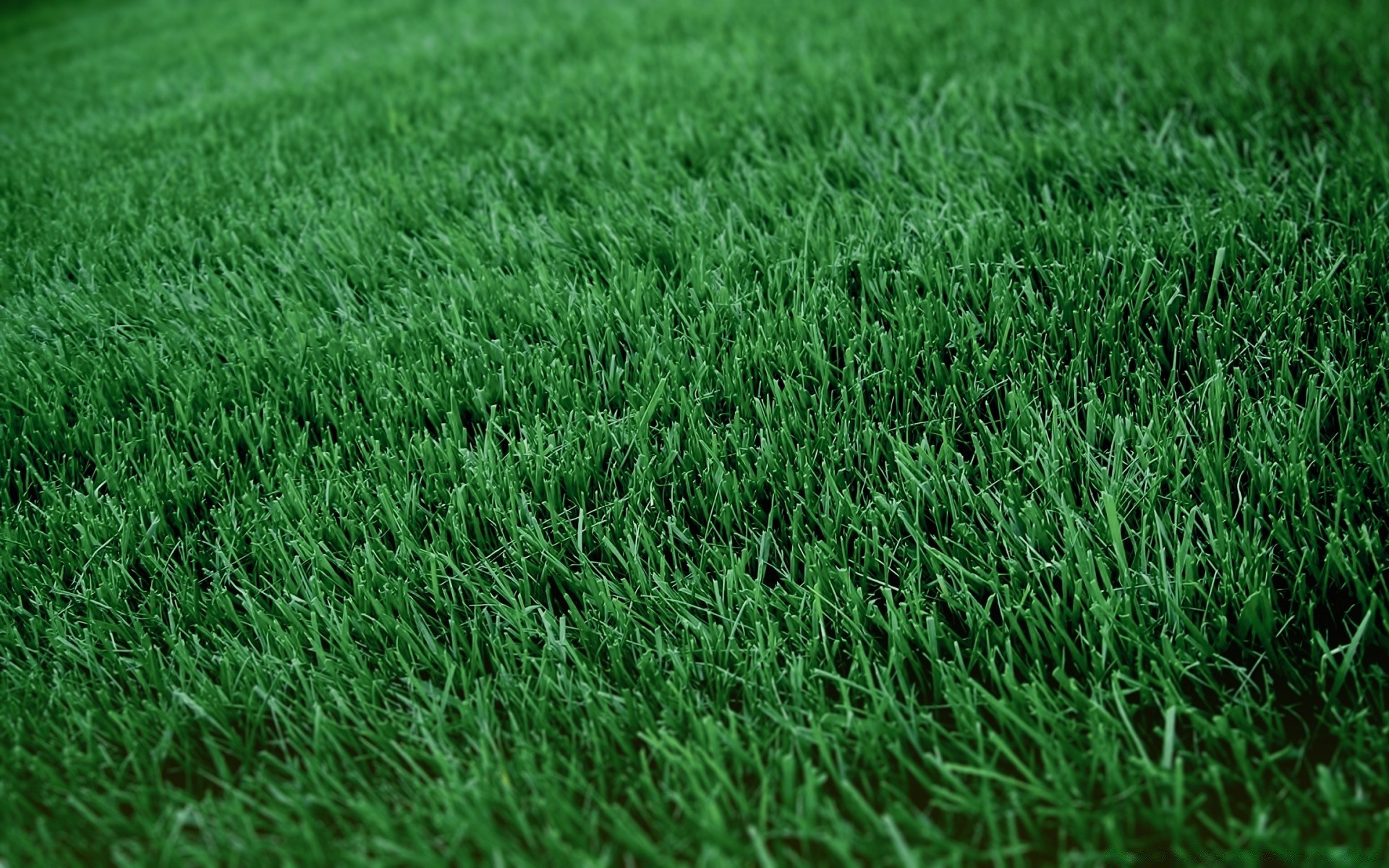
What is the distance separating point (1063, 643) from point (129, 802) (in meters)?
1.07

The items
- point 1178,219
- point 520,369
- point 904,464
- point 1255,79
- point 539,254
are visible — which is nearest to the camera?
point 904,464

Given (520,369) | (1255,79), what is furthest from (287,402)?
(1255,79)

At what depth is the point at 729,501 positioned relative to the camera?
A: 135 cm

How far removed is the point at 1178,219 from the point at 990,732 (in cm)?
134

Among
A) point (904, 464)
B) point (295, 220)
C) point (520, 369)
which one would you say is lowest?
point (904, 464)

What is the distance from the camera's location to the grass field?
0.98 meters

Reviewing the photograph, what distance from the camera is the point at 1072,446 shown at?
4.45ft

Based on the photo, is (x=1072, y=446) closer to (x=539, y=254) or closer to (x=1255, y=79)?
(x=539, y=254)

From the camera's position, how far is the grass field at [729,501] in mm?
978

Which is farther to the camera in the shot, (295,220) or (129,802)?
(295,220)

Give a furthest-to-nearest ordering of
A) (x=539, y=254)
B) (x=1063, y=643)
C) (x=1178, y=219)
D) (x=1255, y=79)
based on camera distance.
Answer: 1. (x=1255, y=79)
2. (x=539, y=254)
3. (x=1178, y=219)
4. (x=1063, y=643)

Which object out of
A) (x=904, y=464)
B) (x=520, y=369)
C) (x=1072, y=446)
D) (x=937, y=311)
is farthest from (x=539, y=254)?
(x=1072, y=446)

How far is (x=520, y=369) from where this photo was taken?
1.63 m

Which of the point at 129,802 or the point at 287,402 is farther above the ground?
the point at 287,402
